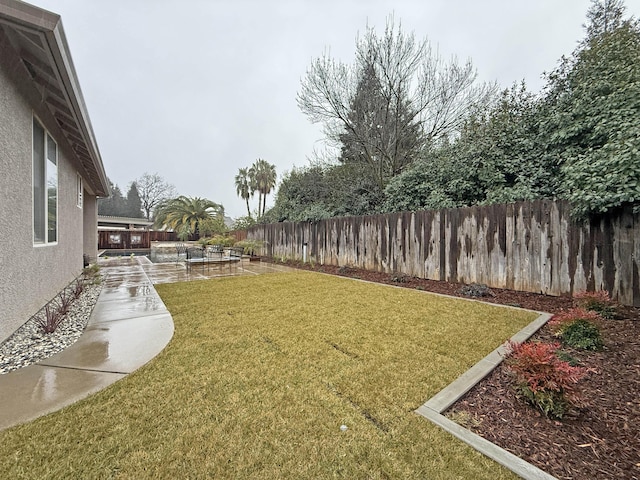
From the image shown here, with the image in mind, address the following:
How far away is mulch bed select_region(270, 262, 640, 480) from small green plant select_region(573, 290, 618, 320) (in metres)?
0.86

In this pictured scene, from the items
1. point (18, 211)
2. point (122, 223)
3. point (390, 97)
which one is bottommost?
point (18, 211)

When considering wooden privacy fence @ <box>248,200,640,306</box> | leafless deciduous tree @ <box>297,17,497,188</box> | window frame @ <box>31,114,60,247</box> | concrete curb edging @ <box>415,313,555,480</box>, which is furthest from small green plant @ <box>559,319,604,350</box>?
leafless deciduous tree @ <box>297,17,497,188</box>

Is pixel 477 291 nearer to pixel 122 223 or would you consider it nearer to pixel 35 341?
pixel 35 341

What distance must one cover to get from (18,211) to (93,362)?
91.9 inches

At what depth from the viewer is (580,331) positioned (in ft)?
10.4

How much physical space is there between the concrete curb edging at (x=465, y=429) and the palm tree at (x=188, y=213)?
82.1ft

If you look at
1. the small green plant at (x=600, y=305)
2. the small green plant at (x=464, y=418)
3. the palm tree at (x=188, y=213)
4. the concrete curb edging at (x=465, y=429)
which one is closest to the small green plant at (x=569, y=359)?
the concrete curb edging at (x=465, y=429)

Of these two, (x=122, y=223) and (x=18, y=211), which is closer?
(x=18, y=211)

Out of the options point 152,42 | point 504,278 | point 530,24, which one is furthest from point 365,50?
point 504,278

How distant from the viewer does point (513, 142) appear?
6.73m

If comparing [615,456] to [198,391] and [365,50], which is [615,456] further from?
[365,50]

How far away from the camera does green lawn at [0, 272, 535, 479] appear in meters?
1.55

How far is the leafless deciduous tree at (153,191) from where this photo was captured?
1545 inches

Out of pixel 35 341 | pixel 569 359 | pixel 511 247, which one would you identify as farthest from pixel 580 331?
pixel 35 341
